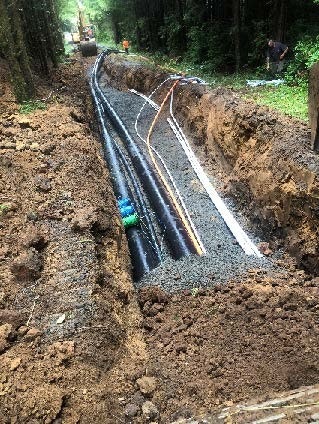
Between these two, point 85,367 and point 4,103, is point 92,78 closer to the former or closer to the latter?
point 4,103

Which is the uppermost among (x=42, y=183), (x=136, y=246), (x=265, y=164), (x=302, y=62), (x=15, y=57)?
(x=15, y=57)

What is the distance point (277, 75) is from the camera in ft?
39.1

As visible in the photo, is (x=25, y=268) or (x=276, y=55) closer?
(x=25, y=268)

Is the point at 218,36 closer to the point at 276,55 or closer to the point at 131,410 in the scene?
the point at 276,55

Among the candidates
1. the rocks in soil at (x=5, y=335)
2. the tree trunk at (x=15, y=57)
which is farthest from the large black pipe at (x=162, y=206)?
the rocks in soil at (x=5, y=335)

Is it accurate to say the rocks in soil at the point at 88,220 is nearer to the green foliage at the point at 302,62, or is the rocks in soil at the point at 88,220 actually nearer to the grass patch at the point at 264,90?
the grass patch at the point at 264,90

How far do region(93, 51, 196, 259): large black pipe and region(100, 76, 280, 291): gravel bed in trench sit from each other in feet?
1.06

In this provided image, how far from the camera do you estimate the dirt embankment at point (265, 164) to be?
6.14 metres

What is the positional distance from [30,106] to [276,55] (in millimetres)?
8170

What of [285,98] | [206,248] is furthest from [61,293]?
[285,98]

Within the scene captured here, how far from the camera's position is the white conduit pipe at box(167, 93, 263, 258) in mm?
6922

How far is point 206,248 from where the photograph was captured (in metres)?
6.98

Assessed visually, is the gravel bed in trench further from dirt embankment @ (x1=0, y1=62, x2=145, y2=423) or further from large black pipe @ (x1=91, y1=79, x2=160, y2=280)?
dirt embankment @ (x1=0, y1=62, x2=145, y2=423)

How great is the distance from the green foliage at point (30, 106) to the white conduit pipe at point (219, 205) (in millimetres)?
4240
